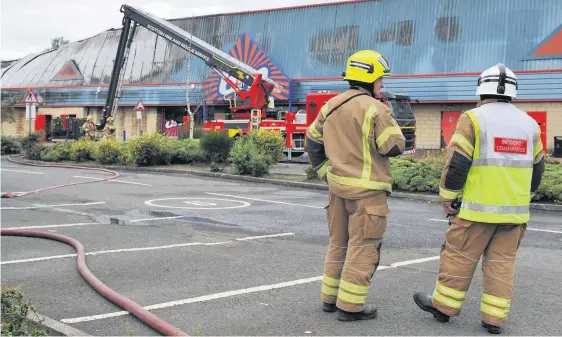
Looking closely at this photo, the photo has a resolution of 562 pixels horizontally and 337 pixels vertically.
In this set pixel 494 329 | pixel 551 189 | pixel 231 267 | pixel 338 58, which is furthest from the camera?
pixel 338 58

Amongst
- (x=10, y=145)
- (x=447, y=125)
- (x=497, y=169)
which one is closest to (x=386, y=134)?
(x=497, y=169)

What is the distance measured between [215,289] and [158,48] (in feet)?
130

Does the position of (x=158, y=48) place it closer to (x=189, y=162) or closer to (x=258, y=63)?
(x=258, y=63)

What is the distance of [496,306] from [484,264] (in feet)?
1.08

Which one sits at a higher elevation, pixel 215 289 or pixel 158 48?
pixel 158 48

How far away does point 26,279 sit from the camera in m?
6.76

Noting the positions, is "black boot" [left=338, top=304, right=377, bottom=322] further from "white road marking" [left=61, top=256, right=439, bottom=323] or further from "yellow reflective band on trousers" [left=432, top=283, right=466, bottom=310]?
"white road marking" [left=61, top=256, right=439, bottom=323]

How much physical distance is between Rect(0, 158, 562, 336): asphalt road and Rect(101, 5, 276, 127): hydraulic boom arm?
650 inches

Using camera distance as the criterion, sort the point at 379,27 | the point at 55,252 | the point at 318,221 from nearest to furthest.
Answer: the point at 55,252 < the point at 318,221 < the point at 379,27

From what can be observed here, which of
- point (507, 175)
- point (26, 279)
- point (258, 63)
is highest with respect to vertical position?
point (258, 63)

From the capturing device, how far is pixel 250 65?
128 ft

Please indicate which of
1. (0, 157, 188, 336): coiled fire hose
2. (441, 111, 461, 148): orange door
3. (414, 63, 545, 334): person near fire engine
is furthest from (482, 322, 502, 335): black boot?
(441, 111, 461, 148): orange door

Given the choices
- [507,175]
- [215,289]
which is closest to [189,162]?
[215,289]

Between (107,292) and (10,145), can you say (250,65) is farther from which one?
(107,292)
